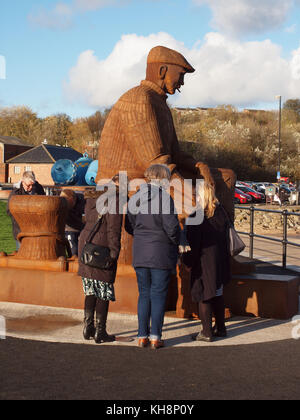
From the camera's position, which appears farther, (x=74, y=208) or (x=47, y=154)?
(x=47, y=154)

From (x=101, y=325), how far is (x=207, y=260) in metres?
1.17

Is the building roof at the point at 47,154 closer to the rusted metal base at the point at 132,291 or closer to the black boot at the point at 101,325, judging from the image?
the rusted metal base at the point at 132,291

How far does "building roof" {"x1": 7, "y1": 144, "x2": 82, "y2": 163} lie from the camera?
180 ft

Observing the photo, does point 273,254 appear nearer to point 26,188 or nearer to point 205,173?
point 26,188

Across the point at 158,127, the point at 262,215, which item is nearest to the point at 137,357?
the point at 158,127

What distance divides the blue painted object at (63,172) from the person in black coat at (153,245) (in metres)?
23.7

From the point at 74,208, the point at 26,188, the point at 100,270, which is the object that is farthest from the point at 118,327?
the point at 74,208

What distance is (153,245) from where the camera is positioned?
5.06 m

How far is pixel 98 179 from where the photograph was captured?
22.4ft

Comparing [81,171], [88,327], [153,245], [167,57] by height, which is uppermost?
[167,57]

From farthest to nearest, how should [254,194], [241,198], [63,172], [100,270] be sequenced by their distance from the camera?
1. [254,194]
2. [241,198]
3. [63,172]
4. [100,270]

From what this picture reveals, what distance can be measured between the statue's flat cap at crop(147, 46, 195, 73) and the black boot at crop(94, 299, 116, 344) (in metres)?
3.00

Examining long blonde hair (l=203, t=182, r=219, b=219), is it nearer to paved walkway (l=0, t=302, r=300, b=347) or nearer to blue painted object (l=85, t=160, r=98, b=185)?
paved walkway (l=0, t=302, r=300, b=347)
